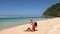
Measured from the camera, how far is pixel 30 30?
14711mm

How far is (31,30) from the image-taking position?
14656 millimetres

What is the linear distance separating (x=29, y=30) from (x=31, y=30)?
18 cm

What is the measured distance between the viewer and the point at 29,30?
14.7 m

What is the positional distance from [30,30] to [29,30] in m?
0.10

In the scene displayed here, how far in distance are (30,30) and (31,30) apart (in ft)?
0.34
